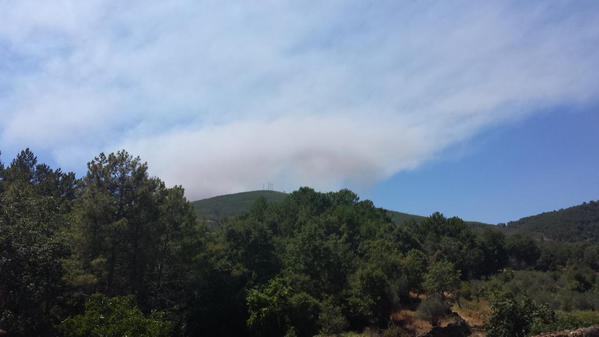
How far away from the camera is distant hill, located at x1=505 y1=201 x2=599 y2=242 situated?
346 ft

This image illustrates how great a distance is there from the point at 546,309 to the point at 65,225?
2893 cm

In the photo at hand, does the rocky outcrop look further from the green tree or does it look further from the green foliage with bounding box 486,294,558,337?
the green tree

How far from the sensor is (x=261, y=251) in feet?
130

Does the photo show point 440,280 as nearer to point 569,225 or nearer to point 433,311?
point 433,311

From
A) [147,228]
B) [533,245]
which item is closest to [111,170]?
[147,228]

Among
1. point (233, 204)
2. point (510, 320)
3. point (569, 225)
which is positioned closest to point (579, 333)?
point (510, 320)

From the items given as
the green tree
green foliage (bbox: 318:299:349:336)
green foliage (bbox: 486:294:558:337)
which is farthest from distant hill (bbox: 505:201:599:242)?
the green tree

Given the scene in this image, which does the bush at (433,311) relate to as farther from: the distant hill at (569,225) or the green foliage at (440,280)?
the distant hill at (569,225)

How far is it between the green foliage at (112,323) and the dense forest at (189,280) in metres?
0.05

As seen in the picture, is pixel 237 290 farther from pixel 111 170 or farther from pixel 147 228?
pixel 111 170

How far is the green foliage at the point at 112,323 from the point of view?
18031 mm

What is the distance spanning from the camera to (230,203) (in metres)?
147

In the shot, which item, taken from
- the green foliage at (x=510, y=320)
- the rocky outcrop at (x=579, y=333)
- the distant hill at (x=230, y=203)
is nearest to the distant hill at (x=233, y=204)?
the distant hill at (x=230, y=203)

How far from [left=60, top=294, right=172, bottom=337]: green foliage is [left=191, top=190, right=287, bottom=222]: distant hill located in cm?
10855
